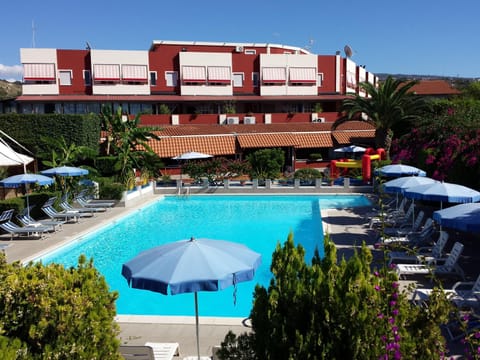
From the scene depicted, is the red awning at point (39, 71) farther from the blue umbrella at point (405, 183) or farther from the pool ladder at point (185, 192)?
the blue umbrella at point (405, 183)

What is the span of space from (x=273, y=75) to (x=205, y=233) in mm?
29577

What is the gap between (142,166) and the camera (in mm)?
30203

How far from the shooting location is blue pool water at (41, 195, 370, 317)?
1237cm

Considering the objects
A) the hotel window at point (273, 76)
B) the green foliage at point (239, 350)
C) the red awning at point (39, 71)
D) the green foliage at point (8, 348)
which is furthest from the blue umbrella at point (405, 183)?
the red awning at point (39, 71)

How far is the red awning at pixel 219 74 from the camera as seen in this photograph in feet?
146

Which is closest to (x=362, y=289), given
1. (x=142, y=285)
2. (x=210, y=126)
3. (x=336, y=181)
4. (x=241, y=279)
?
(x=241, y=279)

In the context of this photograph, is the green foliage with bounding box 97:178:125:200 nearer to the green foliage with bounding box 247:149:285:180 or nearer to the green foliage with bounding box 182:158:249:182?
the green foliage with bounding box 182:158:249:182

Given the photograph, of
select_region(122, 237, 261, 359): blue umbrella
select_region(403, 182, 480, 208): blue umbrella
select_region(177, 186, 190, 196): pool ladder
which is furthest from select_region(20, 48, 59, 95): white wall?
select_region(122, 237, 261, 359): blue umbrella

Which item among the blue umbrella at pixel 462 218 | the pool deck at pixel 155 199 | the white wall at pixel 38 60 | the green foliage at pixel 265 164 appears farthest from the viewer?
Answer: the white wall at pixel 38 60

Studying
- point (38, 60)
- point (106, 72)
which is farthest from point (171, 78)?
point (38, 60)

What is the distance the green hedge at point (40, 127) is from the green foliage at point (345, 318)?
95.1 feet

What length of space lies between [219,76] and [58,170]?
86.2 ft

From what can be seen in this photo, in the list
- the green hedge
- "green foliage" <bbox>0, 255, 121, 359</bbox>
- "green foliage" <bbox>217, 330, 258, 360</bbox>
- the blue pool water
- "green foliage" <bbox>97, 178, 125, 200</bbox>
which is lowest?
the blue pool water

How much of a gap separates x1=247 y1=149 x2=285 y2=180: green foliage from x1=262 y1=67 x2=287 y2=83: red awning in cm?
1621
